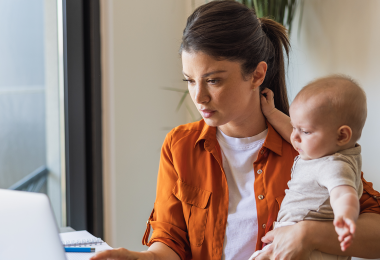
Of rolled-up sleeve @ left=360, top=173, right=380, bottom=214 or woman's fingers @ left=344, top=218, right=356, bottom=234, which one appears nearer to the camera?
woman's fingers @ left=344, top=218, right=356, bottom=234

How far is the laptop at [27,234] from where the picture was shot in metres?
0.63

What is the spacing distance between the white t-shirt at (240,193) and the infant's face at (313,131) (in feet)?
0.83

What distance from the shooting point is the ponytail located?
4.38 ft

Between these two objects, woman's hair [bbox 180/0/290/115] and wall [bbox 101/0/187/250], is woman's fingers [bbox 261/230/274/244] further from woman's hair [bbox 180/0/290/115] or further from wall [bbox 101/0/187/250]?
wall [bbox 101/0/187/250]

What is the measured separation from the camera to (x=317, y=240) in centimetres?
99

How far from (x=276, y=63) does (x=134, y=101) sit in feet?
3.26

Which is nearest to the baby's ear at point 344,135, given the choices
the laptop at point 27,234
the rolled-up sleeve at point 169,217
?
the rolled-up sleeve at point 169,217

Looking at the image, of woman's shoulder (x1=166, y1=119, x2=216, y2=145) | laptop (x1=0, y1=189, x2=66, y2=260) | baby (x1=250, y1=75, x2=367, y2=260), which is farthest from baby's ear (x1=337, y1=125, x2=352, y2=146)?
laptop (x1=0, y1=189, x2=66, y2=260)

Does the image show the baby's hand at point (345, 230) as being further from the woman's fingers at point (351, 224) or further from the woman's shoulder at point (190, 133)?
the woman's shoulder at point (190, 133)

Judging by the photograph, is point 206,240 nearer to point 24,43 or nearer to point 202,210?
point 202,210

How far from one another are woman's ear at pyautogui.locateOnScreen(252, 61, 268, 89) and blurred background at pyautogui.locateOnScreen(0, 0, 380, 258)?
0.70 metres

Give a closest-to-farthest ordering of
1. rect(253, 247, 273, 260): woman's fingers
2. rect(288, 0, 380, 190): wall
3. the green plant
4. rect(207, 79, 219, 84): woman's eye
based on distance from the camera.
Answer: rect(253, 247, 273, 260): woman's fingers, rect(207, 79, 219, 84): woman's eye, rect(288, 0, 380, 190): wall, the green plant

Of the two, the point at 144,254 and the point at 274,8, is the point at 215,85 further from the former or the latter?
the point at 274,8

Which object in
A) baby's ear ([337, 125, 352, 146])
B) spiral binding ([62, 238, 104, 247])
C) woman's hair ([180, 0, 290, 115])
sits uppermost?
woman's hair ([180, 0, 290, 115])
